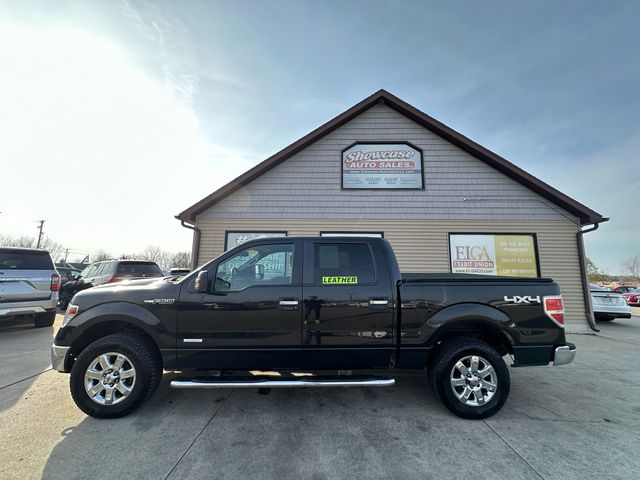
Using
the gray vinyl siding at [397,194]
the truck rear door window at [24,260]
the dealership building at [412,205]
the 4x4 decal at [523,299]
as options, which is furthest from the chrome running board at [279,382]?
the truck rear door window at [24,260]

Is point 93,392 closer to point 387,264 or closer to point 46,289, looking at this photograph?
point 387,264

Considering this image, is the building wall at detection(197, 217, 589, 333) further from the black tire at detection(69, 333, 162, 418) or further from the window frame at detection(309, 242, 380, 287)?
the black tire at detection(69, 333, 162, 418)

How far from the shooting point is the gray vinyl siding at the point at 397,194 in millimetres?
8469

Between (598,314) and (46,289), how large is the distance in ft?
57.5

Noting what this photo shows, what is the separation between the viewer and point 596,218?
7.86 m

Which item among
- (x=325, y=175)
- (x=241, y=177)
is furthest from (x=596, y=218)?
(x=241, y=177)

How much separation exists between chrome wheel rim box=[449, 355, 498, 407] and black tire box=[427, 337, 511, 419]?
0.01 m

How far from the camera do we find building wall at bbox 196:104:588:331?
8.24 meters

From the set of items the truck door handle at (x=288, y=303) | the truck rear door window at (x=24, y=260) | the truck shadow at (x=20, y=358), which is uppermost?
the truck rear door window at (x=24, y=260)

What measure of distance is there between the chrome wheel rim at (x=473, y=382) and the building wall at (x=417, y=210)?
5166mm

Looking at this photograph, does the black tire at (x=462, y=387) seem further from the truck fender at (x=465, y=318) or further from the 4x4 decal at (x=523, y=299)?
the 4x4 decal at (x=523, y=299)

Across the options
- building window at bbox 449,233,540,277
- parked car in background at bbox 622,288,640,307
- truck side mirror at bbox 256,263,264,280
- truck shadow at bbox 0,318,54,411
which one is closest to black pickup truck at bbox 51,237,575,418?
truck side mirror at bbox 256,263,264,280

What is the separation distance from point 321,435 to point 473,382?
70.7 inches

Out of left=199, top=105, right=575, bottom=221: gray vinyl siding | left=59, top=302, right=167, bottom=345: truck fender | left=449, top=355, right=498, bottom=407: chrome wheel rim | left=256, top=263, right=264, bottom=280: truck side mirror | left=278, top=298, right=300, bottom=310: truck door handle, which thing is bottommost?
left=449, top=355, right=498, bottom=407: chrome wheel rim
